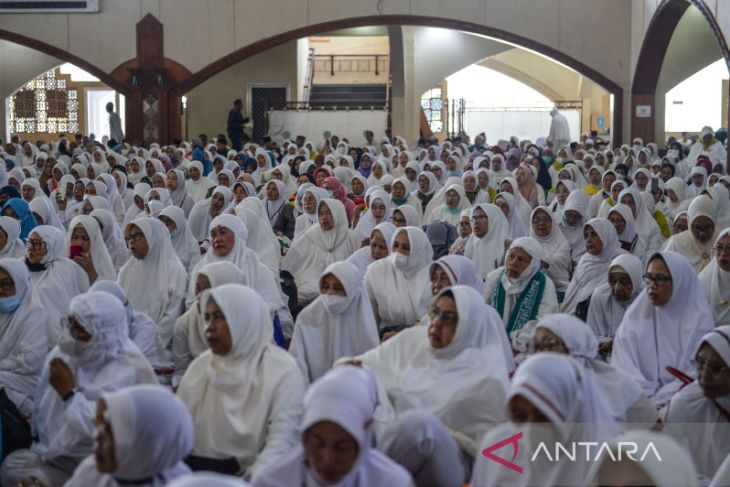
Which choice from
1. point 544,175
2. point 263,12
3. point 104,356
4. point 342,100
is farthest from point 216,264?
point 342,100

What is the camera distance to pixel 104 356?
383 cm

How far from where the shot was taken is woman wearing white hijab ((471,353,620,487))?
106 inches

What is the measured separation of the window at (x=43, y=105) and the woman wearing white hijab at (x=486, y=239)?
19.3m

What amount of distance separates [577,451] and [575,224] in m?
5.08

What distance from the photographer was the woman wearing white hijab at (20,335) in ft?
15.0

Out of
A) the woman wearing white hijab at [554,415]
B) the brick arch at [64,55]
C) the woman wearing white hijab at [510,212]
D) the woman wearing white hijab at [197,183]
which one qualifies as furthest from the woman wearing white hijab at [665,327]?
the brick arch at [64,55]

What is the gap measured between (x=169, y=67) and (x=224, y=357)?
49.5 ft

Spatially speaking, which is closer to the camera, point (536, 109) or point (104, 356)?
point (104, 356)

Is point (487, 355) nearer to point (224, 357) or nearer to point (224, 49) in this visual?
point (224, 357)

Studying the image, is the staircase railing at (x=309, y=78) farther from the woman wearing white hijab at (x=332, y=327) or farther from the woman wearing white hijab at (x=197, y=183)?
the woman wearing white hijab at (x=332, y=327)

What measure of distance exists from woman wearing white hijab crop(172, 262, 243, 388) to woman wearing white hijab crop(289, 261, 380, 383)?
371 millimetres

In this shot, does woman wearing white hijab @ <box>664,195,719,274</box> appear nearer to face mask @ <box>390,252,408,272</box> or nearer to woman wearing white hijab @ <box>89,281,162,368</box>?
face mask @ <box>390,252,408,272</box>

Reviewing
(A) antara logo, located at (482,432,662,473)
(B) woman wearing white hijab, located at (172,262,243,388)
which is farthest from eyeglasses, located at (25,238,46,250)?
(A) antara logo, located at (482,432,662,473)

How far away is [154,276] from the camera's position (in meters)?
5.66
